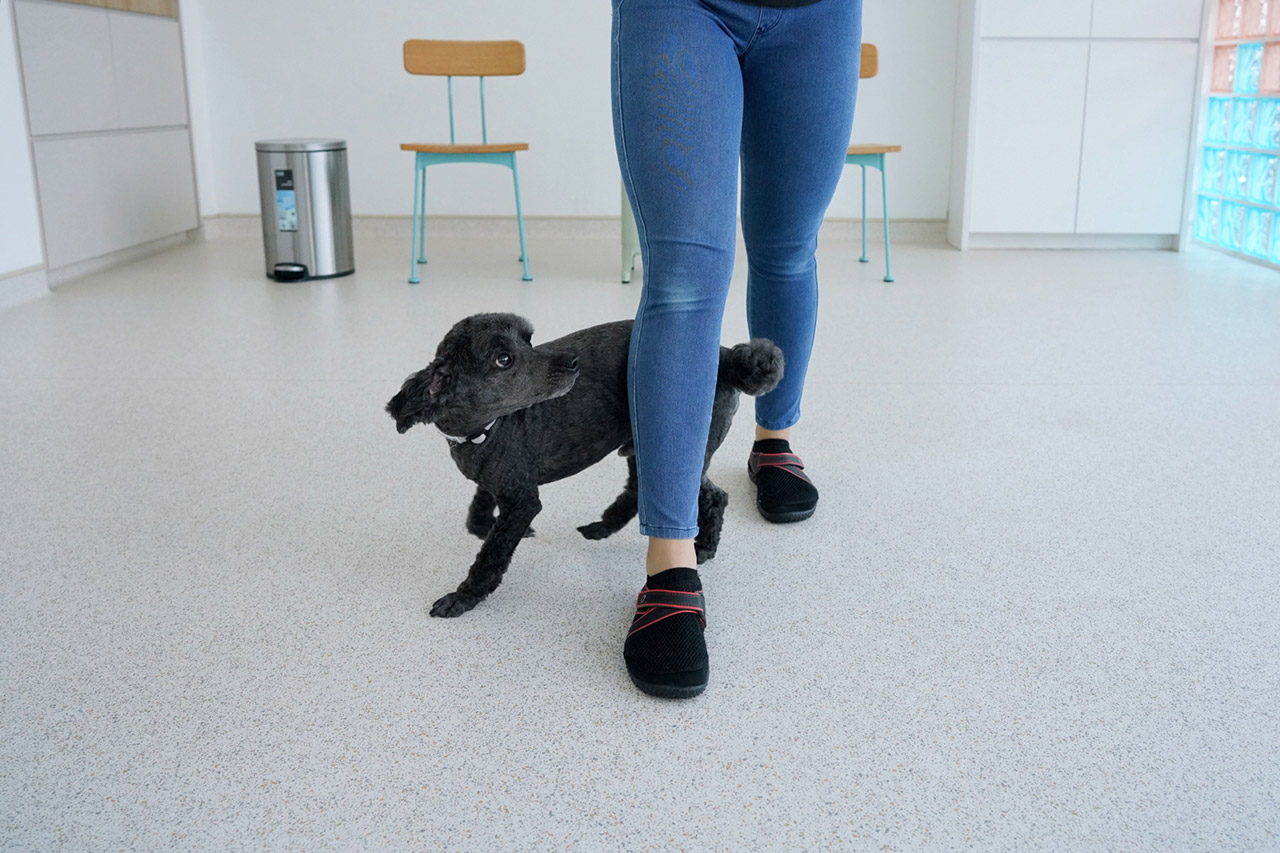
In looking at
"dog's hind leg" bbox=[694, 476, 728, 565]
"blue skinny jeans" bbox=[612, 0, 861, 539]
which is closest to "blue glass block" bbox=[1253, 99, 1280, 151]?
"blue skinny jeans" bbox=[612, 0, 861, 539]

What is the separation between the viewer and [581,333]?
4.16ft

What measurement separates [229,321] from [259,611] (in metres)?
1.95

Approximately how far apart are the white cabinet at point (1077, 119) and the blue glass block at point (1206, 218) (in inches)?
6.4

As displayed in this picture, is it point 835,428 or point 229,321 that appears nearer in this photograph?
point 835,428

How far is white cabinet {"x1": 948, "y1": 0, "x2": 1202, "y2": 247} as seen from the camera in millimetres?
3971

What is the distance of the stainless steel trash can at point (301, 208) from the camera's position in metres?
3.66

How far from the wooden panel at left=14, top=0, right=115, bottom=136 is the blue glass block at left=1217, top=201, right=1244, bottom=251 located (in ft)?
14.0

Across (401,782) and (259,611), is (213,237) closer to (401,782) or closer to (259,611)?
(259,611)

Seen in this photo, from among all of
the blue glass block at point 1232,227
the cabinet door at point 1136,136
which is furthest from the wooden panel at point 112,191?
the blue glass block at point 1232,227

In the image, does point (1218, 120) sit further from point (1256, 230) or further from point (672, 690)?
point (672, 690)

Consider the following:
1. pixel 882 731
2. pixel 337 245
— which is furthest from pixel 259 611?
pixel 337 245

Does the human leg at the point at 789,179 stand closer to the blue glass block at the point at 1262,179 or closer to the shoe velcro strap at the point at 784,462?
the shoe velcro strap at the point at 784,462

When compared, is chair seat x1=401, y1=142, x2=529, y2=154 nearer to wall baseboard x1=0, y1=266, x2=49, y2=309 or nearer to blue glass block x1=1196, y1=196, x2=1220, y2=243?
wall baseboard x1=0, y1=266, x2=49, y2=309

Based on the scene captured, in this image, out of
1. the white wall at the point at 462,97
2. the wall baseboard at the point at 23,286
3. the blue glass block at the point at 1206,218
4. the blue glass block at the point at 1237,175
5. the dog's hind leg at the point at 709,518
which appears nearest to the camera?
the dog's hind leg at the point at 709,518
